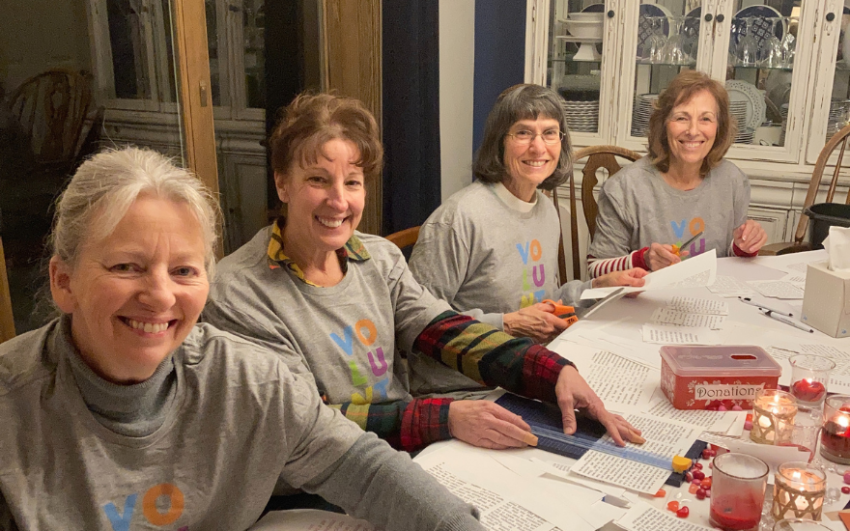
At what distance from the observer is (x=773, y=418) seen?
1.22 metres

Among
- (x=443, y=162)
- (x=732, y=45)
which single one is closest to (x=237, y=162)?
(x=443, y=162)

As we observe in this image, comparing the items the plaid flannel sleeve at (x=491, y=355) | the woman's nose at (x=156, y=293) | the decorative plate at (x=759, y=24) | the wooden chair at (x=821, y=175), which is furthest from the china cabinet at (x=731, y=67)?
the woman's nose at (x=156, y=293)

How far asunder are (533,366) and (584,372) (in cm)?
15

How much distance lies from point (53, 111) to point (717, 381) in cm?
180

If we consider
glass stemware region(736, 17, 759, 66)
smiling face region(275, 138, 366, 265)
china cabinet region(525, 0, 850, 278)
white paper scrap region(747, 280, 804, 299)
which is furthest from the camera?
glass stemware region(736, 17, 759, 66)

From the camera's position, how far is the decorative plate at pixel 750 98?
125 inches

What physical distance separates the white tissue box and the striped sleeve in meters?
0.46

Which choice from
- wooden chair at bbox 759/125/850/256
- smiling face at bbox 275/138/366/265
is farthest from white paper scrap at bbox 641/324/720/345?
wooden chair at bbox 759/125/850/256

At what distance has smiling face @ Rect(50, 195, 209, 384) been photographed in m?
0.94

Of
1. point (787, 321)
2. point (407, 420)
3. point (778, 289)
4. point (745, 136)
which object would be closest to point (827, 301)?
point (787, 321)

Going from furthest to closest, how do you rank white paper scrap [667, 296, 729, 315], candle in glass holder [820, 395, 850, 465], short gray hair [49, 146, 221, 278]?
white paper scrap [667, 296, 729, 315], candle in glass holder [820, 395, 850, 465], short gray hair [49, 146, 221, 278]

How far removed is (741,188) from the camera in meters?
2.54

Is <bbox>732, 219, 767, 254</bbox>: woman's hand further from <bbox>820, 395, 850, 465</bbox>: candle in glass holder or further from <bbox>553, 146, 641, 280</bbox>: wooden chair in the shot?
<bbox>820, 395, 850, 465</bbox>: candle in glass holder

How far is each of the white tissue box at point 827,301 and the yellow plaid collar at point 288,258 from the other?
110 cm
